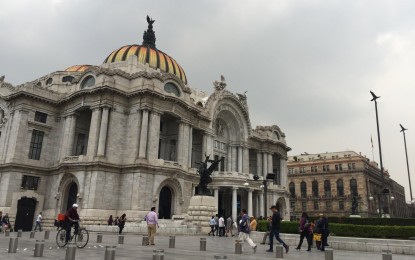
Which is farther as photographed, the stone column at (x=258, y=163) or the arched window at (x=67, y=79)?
the stone column at (x=258, y=163)

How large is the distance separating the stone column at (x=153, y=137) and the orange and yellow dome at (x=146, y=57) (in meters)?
13.5

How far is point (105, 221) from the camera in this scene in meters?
35.2

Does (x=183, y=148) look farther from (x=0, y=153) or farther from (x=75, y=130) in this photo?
(x=0, y=153)

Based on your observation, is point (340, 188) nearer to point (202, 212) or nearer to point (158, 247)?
point (202, 212)

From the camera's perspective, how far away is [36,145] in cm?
4091

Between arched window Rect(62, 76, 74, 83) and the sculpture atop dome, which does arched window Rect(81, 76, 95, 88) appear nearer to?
arched window Rect(62, 76, 74, 83)

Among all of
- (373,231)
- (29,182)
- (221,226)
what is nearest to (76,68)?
(29,182)

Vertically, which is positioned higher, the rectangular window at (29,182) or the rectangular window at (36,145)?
the rectangular window at (36,145)

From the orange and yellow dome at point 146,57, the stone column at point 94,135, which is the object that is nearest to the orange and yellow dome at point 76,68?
the orange and yellow dome at point 146,57

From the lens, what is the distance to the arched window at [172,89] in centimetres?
4231

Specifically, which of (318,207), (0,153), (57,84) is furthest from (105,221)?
(318,207)

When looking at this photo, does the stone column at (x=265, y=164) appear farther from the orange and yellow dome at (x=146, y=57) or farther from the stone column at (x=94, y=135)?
the stone column at (x=94, y=135)

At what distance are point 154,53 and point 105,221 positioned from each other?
2726 centimetres

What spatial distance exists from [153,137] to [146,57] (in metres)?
16.9
